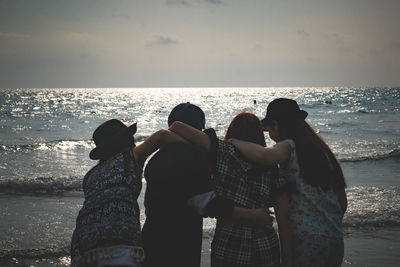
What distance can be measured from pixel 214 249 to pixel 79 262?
87 centimetres

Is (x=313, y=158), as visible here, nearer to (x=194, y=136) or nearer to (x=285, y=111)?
(x=285, y=111)

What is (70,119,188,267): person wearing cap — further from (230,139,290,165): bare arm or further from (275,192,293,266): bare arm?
(275,192,293,266): bare arm

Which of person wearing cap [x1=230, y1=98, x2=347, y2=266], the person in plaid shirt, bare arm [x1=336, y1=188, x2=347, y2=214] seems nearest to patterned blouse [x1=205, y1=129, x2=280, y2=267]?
the person in plaid shirt

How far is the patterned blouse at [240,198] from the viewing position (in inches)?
90.0

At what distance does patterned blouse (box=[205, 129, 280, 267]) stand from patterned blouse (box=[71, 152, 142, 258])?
0.53 m

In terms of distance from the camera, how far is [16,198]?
30.6 ft

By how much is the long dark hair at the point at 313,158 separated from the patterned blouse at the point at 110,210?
1.08 m

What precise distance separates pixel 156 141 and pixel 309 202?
3.56ft

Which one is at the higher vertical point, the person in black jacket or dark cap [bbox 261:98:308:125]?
dark cap [bbox 261:98:308:125]

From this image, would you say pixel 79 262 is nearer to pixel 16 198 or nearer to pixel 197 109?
pixel 197 109

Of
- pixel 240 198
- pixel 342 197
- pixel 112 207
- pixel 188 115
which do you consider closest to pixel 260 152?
pixel 240 198

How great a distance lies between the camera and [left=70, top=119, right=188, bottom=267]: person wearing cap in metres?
1.97

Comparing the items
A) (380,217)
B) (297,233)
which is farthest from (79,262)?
(380,217)

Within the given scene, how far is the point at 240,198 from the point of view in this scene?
7.56 ft
